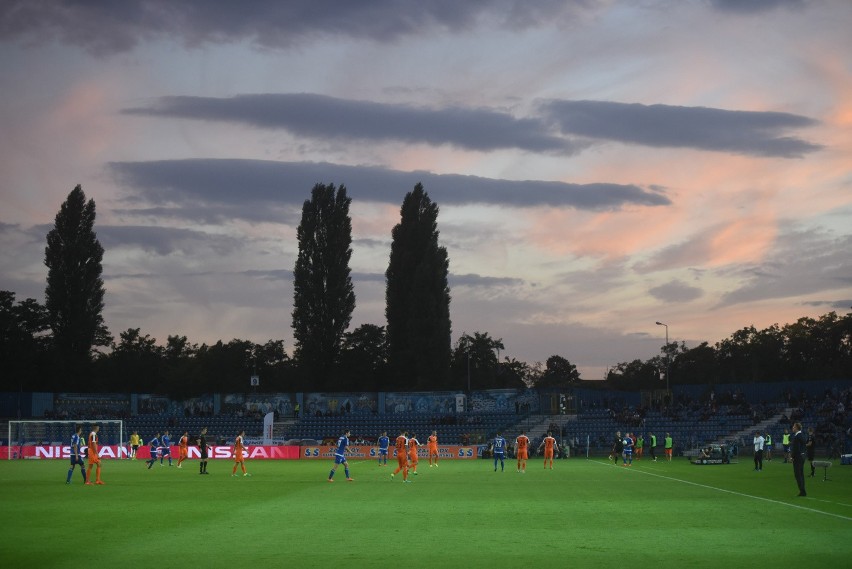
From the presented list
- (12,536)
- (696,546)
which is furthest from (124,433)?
(696,546)

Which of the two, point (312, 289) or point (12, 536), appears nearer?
point (12, 536)

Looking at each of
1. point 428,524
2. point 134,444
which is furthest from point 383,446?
point 428,524

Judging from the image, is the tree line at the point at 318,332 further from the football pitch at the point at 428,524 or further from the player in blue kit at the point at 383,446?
the football pitch at the point at 428,524

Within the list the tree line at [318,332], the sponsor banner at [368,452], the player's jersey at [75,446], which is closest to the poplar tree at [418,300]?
the tree line at [318,332]

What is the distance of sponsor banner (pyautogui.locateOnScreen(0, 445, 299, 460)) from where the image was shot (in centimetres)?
7175

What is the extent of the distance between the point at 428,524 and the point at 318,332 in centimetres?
7914

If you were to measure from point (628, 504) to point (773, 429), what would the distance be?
5475 centimetres

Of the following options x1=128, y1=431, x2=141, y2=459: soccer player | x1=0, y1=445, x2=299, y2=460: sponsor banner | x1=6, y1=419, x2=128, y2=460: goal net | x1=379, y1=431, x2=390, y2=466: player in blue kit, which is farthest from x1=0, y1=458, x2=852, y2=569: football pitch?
x1=6, y1=419, x2=128, y2=460: goal net

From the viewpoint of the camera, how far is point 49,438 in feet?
253

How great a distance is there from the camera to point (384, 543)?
17859mm

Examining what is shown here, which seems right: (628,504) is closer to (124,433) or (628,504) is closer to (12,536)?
(12,536)

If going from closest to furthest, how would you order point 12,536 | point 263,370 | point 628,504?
point 12,536, point 628,504, point 263,370

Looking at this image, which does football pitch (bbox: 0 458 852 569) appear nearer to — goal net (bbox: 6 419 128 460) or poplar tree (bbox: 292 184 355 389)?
goal net (bbox: 6 419 128 460)

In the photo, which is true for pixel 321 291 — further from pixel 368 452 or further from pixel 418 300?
pixel 368 452
